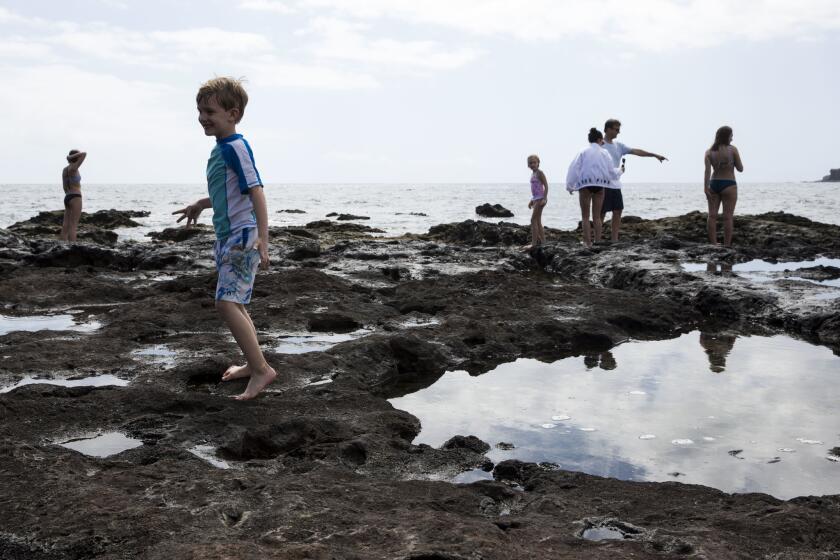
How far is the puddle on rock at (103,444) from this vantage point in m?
3.49

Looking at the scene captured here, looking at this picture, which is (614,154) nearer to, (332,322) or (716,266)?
(716,266)

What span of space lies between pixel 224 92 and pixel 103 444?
1.97 m

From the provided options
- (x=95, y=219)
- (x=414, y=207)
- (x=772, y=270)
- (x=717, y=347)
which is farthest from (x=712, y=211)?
(x=414, y=207)

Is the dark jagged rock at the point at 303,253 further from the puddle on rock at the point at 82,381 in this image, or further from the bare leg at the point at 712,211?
the puddle on rock at the point at 82,381

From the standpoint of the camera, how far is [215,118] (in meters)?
4.38

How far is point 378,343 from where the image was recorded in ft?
17.7

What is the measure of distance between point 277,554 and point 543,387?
2.93 m

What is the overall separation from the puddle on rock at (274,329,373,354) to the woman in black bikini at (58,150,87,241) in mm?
7947

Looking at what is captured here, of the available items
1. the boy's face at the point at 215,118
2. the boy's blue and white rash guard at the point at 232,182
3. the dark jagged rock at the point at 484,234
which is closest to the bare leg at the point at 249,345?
the boy's blue and white rash guard at the point at 232,182

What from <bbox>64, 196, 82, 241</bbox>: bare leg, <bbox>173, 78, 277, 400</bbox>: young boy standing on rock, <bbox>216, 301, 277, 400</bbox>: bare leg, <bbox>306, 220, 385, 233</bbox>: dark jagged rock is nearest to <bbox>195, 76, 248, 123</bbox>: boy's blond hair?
<bbox>173, 78, 277, 400</bbox>: young boy standing on rock

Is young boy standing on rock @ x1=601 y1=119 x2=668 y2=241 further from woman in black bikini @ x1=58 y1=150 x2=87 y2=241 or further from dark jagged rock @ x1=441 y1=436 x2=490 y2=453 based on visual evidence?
dark jagged rock @ x1=441 y1=436 x2=490 y2=453

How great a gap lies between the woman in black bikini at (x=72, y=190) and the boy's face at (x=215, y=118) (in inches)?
359

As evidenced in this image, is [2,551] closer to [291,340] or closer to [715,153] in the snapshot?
[291,340]

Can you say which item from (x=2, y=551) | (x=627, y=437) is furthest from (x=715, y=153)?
(x=2, y=551)
